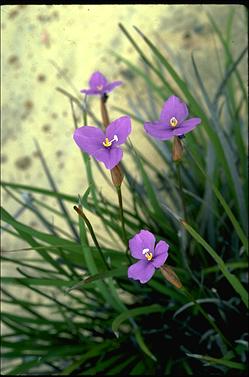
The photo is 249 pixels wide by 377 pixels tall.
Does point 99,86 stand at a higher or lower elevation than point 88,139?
higher

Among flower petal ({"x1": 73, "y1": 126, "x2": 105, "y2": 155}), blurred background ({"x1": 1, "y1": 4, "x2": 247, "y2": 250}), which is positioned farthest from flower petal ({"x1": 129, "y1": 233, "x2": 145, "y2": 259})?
blurred background ({"x1": 1, "y1": 4, "x2": 247, "y2": 250})

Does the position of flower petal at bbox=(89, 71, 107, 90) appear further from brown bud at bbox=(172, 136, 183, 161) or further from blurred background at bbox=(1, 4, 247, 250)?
blurred background at bbox=(1, 4, 247, 250)

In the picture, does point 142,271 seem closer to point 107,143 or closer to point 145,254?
point 145,254

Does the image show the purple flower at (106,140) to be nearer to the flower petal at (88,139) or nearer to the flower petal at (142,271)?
the flower petal at (88,139)

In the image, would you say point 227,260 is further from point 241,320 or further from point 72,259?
point 72,259

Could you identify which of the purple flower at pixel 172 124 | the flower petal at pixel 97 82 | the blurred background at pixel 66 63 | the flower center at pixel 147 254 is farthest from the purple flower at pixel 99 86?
the blurred background at pixel 66 63

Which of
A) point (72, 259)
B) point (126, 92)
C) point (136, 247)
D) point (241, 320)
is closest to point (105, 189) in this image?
point (126, 92)

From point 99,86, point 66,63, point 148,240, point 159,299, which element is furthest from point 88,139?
point 66,63
